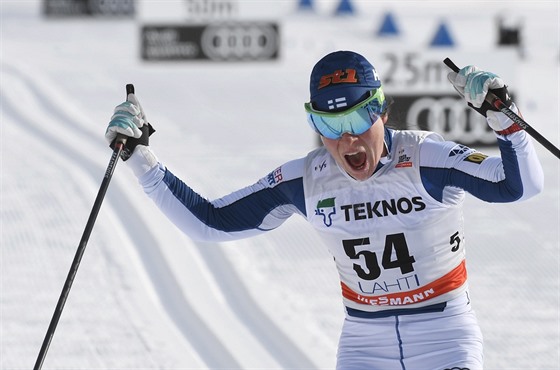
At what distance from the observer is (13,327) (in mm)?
5457

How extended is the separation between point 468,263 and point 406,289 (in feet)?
11.5

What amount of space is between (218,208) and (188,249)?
10.5 ft

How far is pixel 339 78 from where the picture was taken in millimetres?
3344

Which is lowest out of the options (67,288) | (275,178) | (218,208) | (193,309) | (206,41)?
(193,309)

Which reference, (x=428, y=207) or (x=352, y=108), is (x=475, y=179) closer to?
(x=428, y=207)

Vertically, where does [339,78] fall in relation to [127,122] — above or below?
above

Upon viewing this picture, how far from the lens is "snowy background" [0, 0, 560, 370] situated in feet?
17.6

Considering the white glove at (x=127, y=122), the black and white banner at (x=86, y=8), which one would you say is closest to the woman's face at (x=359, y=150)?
the white glove at (x=127, y=122)

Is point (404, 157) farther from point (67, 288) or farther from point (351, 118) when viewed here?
point (67, 288)

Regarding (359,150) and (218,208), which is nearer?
(359,150)

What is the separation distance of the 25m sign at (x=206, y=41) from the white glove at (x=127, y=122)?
11.2 metres

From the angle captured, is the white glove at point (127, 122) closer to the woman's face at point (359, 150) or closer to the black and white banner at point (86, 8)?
the woman's face at point (359, 150)

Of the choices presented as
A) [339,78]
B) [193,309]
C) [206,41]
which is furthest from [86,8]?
[339,78]

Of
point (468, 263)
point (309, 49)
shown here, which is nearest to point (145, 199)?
point (468, 263)
